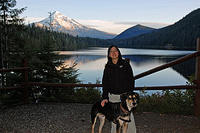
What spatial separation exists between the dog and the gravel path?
1242mm

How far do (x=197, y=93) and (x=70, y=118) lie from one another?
369 centimetres

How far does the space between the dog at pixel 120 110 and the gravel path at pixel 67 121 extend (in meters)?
1.24

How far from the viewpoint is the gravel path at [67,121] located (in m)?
4.96

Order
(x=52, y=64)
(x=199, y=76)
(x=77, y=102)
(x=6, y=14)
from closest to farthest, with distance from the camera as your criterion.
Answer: (x=199, y=76)
(x=77, y=102)
(x=52, y=64)
(x=6, y=14)

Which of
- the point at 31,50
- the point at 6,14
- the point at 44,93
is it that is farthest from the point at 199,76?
the point at 6,14

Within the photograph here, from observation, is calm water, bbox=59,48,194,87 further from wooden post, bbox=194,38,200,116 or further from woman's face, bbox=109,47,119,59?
woman's face, bbox=109,47,119,59

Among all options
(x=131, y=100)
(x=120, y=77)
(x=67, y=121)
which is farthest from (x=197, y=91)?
(x=67, y=121)

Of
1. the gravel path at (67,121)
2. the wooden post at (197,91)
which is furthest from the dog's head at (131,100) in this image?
the wooden post at (197,91)

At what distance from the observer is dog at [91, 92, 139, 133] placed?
10.9ft

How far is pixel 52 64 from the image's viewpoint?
8.48m

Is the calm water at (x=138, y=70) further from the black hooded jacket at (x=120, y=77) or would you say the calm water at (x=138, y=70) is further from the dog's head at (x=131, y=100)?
the dog's head at (x=131, y=100)

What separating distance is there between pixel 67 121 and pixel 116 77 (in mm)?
2638

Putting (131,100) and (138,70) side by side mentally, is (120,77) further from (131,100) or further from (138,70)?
(138,70)

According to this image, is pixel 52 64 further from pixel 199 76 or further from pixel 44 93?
pixel 199 76
